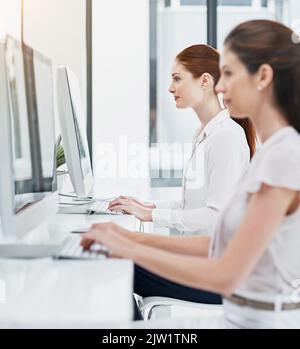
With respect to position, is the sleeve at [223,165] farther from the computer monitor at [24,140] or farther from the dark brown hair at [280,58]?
the dark brown hair at [280,58]

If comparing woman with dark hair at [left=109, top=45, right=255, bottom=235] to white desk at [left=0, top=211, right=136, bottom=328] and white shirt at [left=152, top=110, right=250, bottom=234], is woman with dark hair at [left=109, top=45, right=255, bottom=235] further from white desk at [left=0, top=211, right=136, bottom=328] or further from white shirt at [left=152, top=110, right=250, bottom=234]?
white desk at [left=0, top=211, right=136, bottom=328]

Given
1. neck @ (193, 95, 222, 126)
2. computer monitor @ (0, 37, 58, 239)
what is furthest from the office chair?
neck @ (193, 95, 222, 126)

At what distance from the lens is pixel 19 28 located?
2143 mm

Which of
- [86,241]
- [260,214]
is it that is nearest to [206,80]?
[86,241]

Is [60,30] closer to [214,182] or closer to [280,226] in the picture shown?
[214,182]

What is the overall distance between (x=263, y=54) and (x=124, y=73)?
1680mm

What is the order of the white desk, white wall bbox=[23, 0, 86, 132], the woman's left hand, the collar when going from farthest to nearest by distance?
white wall bbox=[23, 0, 86, 132]
the collar
the woman's left hand
the white desk

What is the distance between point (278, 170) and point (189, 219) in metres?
0.51

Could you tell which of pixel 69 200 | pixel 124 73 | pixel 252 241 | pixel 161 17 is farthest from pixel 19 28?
pixel 252 241

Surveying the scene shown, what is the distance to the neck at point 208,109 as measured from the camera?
1122 millimetres

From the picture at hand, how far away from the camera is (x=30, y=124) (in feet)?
2.54

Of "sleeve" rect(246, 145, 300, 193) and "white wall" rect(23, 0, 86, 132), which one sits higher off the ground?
"white wall" rect(23, 0, 86, 132)

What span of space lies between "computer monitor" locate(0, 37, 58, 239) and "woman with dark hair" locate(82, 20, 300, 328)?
0.14 meters

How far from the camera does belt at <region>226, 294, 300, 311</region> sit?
0.59 metres
